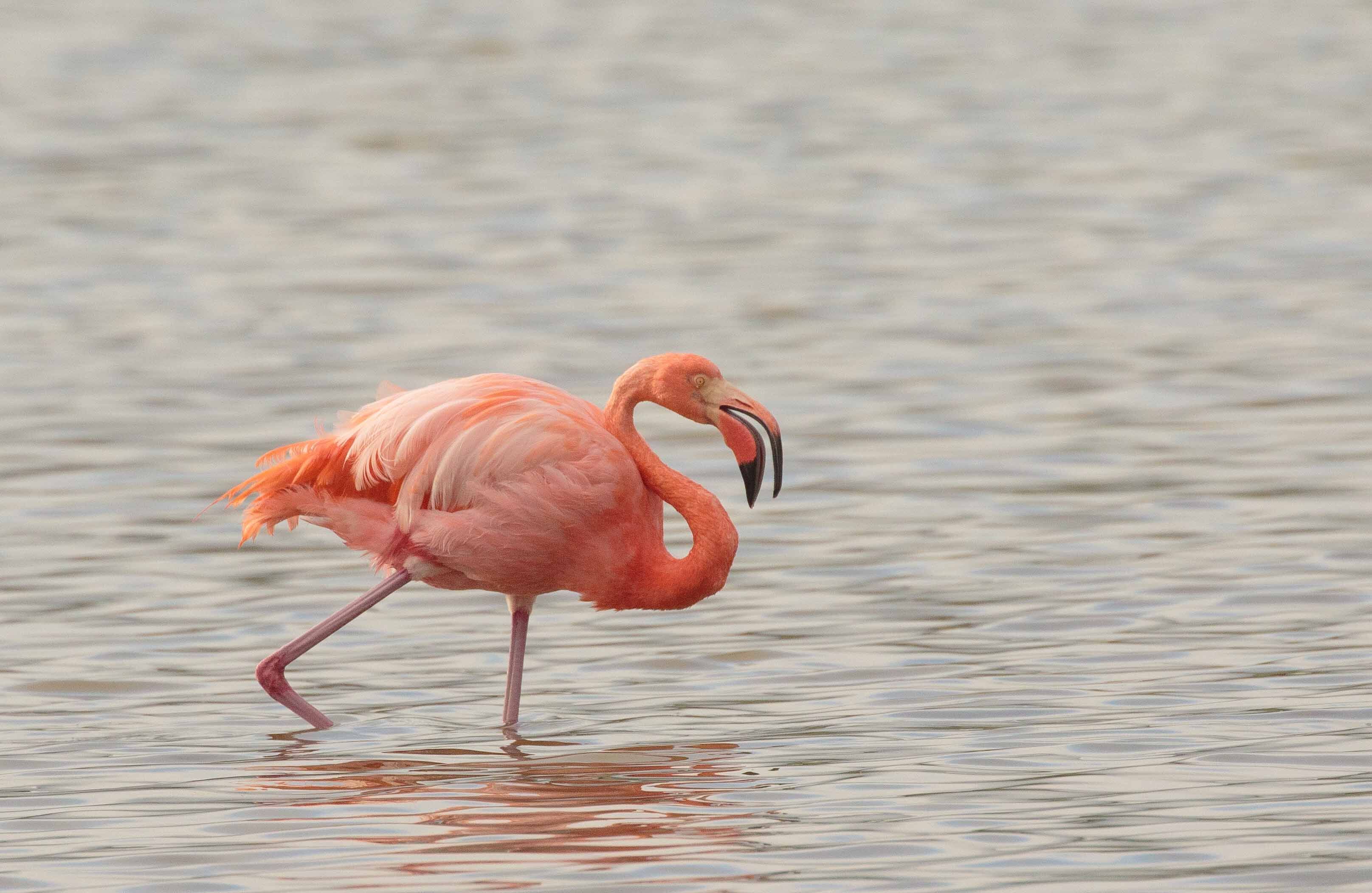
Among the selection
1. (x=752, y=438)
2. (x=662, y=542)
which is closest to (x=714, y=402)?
(x=752, y=438)

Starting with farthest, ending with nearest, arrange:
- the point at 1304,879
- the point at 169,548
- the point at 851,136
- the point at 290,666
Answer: the point at 851,136 → the point at 169,548 → the point at 290,666 → the point at 1304,879

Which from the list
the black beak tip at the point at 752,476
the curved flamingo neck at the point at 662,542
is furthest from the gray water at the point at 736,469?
the black beak tip at the point at 752,476

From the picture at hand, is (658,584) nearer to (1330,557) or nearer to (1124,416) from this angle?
(1330,557)

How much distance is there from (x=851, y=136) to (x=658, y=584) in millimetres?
13851

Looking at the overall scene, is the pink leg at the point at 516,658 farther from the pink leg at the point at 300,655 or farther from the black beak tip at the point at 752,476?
the black beak tip at the point at 752,476

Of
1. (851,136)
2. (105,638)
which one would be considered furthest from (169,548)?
(851,136)

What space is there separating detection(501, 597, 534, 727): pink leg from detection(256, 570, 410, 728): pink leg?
14.2 inches

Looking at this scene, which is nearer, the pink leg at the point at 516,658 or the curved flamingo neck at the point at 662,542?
the curved flamingo neck at the point at 662,542

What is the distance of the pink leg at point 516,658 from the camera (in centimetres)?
692

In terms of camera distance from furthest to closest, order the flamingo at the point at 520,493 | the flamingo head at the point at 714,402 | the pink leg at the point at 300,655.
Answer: the pink leg at the point at 300,655
the flamingo head at the point at 714,402
the flamingo at the point at 520,493

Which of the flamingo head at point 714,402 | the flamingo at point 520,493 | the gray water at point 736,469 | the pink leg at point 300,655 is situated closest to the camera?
Answer: the gray water at point 736,469

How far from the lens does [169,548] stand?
9.17 meters

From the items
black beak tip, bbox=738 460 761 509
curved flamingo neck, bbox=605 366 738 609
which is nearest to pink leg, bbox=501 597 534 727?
curved flamingo neck, bbox=605 366 738 609

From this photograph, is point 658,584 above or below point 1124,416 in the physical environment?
above
